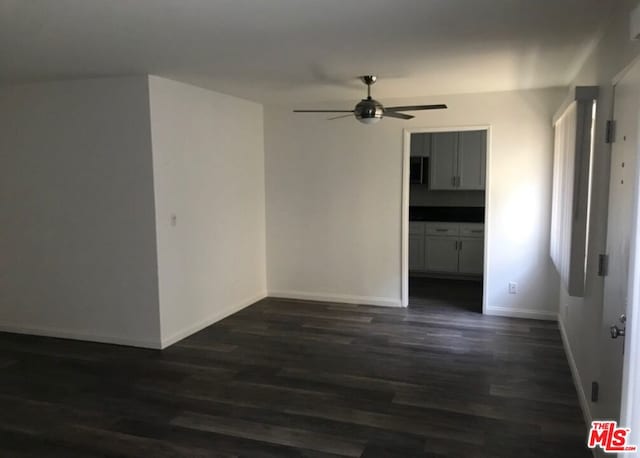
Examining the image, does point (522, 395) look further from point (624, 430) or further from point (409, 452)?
point (624, 430)

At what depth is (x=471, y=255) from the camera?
6.98 metres

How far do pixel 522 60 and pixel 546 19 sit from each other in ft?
3.38

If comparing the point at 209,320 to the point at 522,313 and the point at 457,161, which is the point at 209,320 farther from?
the point at 457,161

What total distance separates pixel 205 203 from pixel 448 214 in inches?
155

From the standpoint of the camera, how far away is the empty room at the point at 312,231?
2695 mm

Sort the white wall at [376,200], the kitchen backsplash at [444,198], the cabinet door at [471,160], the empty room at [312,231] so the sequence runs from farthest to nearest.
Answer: the kitchen backsplash at [444,198] → the cabinet door at [471,160] → the white wall at [376,200] → the empty room at [312,231]

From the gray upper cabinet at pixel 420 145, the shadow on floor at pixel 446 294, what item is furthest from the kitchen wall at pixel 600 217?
the gray upper cabinet at pixel 420 145

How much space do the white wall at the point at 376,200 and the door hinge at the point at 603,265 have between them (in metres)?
2.63

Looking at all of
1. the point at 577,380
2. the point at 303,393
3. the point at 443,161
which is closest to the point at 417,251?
the point at 443,161

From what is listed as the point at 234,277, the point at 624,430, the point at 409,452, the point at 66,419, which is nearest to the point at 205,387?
the point at 66,419

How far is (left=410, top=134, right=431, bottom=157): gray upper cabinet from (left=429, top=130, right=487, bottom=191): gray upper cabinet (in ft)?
0.24

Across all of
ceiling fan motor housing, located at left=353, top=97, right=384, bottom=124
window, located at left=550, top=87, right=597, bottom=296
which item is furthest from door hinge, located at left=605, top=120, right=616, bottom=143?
ceiling fan motor housing, located at left=353, top=97, right=384, bottom=124

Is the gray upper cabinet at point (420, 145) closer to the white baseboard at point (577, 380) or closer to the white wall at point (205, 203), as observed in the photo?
the white wall at point (205, 203)

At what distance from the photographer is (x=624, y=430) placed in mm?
1572
